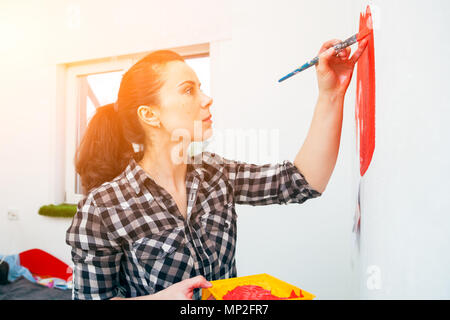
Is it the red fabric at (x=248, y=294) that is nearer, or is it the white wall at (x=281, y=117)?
the white wall at (x=281, y=117)

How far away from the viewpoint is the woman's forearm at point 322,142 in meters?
0.60

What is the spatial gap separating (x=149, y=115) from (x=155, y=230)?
260 millimetres

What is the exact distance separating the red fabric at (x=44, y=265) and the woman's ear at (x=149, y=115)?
2.85 ft

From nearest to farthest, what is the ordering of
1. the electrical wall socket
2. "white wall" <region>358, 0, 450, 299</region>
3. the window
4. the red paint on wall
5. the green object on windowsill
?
"white wall" <region>358, 0, 450, 299</region>
the red paint on wall
the window
the green object on windowsill
the electrical wall socket

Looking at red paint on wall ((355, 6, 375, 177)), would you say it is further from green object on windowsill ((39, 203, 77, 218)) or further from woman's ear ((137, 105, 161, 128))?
green object on windowsill ((39, 203, 77, 218))

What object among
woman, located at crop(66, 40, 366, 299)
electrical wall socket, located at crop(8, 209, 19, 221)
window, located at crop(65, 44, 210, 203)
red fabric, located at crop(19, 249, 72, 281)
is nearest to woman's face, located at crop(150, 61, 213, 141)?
woman, located at crop(66, 40, 366, 299)

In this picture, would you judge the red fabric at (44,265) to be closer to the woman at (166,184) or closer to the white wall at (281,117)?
the white wall at (281,117)

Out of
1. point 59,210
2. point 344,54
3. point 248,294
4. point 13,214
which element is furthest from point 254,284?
point 13,214

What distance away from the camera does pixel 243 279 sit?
0.59 meters

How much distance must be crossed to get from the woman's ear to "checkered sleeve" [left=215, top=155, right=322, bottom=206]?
196 millimetres

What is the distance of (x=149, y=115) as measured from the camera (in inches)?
28.2

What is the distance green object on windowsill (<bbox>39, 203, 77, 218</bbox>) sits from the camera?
4.07 feet

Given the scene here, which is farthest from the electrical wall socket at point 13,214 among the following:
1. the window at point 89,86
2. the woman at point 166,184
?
the woman at point 166,184

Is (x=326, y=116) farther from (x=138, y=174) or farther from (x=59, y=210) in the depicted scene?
(x=59, y=210)
